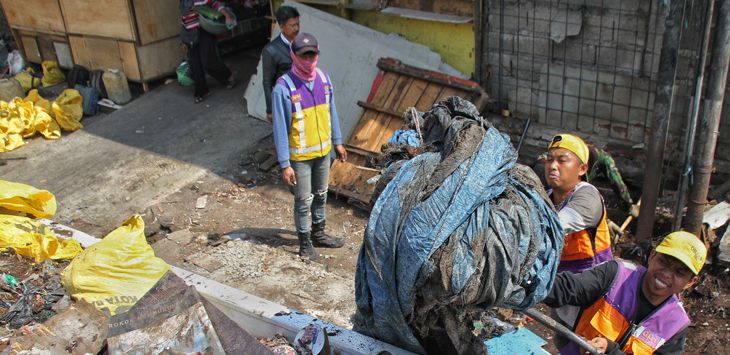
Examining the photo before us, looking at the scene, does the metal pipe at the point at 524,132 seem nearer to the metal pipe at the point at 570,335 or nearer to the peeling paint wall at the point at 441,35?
the peeling paint wall at the point at 441,35

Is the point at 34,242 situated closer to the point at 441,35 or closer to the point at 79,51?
the point at 441,35

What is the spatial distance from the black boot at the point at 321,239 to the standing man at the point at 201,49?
3.83 metres

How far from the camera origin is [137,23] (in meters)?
8.81

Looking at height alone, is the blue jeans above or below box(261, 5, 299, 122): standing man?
below

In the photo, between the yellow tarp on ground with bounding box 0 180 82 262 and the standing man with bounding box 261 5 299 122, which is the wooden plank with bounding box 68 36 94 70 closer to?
the yellow tarp on ground with bounding box 0 180 82 262

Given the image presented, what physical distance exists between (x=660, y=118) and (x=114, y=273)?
447cm

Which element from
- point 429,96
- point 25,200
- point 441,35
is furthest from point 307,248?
point 441,35

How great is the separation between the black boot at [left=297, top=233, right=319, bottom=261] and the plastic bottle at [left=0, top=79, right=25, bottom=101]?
629cm

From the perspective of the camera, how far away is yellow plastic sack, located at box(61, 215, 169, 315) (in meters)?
4.07

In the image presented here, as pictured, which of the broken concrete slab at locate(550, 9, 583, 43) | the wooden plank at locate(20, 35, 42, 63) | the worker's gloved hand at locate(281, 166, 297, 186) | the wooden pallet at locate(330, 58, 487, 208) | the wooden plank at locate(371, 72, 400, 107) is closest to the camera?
the worker's gloved hand at locate(281, 166, 297, 186)

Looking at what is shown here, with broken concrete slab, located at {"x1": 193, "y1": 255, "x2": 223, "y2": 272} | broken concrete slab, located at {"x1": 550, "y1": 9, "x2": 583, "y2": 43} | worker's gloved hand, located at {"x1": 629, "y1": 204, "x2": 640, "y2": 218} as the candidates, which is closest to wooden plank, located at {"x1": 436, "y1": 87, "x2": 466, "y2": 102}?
broken concrete slab, located at {"x1": 550, "y1": 9, "x2": 583, "y2": 43}

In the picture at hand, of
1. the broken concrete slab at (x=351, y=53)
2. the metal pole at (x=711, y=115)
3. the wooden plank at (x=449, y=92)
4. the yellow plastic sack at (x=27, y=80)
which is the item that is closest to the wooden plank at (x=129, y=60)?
the yellow plastic sack at (x=27, y=80)

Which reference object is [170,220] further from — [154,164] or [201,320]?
[201,320]

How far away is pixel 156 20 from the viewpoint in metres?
9.02
